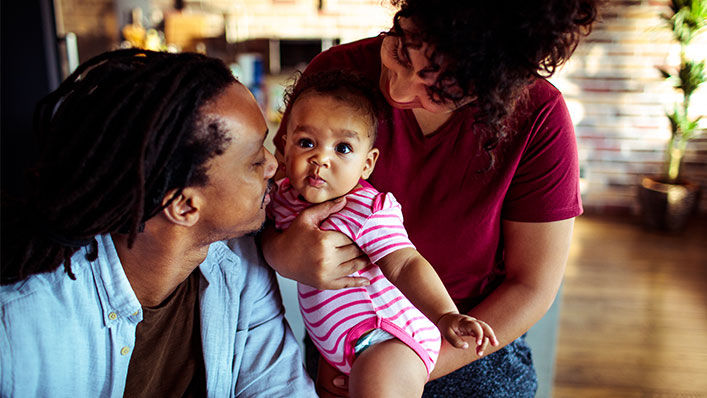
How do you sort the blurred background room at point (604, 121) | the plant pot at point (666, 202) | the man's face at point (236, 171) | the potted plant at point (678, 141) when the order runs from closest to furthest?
the man's face at point (236, 171) → the blurred background room at point (604, 121) → the potted plant at point (678, 141) → the plant pot at point (666, 202)

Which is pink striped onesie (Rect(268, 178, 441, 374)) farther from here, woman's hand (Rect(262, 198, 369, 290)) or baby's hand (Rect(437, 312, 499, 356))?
baby's hand (Rect(437, 312, 499, 356))

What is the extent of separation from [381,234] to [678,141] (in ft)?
13.1

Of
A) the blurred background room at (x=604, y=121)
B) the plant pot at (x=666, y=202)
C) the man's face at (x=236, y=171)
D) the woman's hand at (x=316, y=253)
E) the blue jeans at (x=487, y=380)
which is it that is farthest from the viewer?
the plant pot at (x=666, y=202)

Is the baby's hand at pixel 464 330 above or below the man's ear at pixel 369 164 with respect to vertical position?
below

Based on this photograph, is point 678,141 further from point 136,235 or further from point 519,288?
point 136,235

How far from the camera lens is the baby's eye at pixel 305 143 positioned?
47.1 inches

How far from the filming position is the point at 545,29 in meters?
0.93

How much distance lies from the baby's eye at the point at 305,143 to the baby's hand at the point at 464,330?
47 centimetres

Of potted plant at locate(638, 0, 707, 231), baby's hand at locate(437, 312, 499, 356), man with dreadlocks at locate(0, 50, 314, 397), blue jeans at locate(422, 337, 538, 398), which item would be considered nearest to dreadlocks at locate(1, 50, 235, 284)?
man with dreadlocks at locate(0, 50, 314, 397)

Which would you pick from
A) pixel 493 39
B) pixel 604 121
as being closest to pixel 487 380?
pixel 493 39

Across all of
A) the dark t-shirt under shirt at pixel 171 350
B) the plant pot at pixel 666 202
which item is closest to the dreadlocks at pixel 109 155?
the dark t-shirt under shirt at pixel 171 350

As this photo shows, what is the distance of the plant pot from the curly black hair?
377 centimetres

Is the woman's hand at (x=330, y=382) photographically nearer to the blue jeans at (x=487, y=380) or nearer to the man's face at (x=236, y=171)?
the blue jeans at (x=487, y=380)

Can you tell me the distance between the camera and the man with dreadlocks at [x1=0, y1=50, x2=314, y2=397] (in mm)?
961
